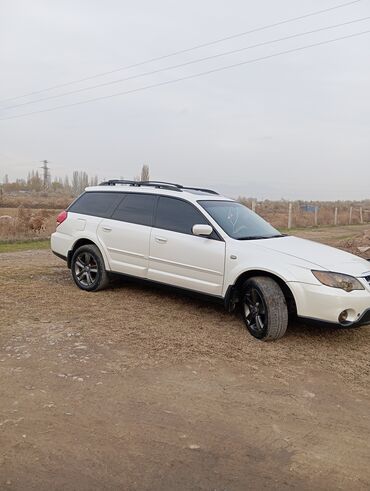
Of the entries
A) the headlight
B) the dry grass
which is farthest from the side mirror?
the dry grass

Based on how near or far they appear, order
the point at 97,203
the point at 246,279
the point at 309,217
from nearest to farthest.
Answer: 1. the point at 246,279
2. the point at 97,203
3. the point at 309,217

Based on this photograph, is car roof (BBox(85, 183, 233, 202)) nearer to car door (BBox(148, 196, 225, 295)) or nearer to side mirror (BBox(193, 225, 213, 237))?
car door (BBox(148, 196, 225, 295))

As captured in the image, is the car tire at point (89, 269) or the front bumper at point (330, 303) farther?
the car tire at point (89, 269)

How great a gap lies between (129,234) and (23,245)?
7986 millimetres

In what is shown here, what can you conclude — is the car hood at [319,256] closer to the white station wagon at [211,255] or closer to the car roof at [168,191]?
the white station wagon at [211,255]

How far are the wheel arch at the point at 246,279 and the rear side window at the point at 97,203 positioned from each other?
2.50m

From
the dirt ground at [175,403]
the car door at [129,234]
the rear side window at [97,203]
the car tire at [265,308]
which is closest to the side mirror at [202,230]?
the car tire at [265,308]

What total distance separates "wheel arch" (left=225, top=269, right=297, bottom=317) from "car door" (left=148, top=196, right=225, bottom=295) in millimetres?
180

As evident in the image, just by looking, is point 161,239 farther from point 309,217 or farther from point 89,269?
point 309,217

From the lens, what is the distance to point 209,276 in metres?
5.59

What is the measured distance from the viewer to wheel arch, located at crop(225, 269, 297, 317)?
16.6 ft

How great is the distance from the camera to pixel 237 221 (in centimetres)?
609

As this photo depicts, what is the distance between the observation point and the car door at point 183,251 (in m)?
5.55

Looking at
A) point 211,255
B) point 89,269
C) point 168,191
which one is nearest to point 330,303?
point 211,255
